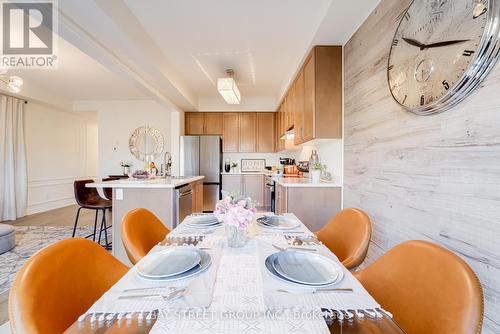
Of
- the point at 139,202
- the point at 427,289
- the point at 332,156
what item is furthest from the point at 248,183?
the point at 427,289

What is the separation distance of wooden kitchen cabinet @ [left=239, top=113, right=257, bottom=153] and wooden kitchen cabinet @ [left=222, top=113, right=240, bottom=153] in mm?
93

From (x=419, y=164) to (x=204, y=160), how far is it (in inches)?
156

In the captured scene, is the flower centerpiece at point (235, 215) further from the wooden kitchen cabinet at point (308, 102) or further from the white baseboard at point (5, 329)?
the white baseboard at point (5, 329)

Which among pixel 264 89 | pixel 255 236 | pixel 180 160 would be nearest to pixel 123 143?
pixel 180 160

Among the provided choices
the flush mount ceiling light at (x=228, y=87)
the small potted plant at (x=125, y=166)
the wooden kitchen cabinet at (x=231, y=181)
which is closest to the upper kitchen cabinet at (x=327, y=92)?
the flush mount ceiling light at (x=228, y=87)

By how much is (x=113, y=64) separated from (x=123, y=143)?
10.4 feet

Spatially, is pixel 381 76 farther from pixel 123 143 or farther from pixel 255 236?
pixel 123 143

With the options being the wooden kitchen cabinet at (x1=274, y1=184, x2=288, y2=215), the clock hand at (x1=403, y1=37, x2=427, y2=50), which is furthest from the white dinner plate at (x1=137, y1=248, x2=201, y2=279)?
the wooden kitchen cabinet at (x1=274, y1=184, x2=288, y2=215)

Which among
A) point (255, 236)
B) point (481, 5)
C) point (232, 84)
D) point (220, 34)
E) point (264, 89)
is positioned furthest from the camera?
point (264, 89)

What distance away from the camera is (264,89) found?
451 cm

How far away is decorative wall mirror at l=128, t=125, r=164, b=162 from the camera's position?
17.4 feet

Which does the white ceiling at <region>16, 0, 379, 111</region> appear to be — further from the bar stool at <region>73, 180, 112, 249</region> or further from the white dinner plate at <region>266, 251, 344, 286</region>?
the white dinner plate at <region>266, 251, 344, 286</region>

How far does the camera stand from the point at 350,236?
1384mm

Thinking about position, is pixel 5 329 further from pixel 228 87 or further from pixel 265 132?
pixel 265 132
